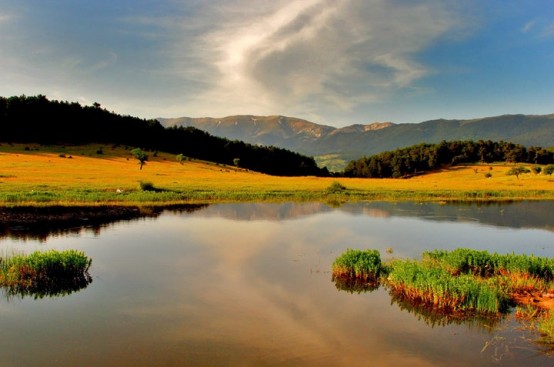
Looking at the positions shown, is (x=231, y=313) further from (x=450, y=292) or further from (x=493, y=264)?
(x=493, y=264)

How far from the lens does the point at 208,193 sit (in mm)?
69188

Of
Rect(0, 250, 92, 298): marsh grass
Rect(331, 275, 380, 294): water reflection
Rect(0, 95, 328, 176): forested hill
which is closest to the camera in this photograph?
Rect(0, 250, 92, 298): marsh grass

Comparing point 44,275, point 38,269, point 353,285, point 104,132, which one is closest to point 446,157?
point 104,132

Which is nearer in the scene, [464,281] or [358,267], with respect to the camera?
[464,281]

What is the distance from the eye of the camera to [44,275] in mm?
22719

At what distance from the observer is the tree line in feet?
585

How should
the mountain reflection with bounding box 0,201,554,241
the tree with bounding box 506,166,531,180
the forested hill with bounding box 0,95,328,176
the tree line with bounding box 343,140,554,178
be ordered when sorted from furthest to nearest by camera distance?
the tree line with bounding box 343,140,554,178 < the forested hill with bounding box 0,95,328,176 < the tree with bounding box 506,166,531,180 < the mountain reflection with bounding box 0,201,554,241

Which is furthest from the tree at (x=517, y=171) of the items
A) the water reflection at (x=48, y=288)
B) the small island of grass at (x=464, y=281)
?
the water reflection at (x=48, y=288)

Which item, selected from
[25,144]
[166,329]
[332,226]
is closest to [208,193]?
[332,226]

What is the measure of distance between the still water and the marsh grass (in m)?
1.02

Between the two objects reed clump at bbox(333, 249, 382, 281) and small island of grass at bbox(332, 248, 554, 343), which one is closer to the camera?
small island of grass at bbox(332, 248, 554, 343)

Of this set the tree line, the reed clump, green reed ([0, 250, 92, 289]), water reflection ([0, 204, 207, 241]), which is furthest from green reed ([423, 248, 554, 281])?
the tree line

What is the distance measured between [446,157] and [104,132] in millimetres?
144308

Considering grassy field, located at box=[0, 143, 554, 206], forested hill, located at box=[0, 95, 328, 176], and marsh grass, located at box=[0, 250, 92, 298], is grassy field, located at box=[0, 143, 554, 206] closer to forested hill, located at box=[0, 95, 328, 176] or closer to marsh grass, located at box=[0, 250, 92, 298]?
forested hill, located at box=[0, 95, 328, 176]
